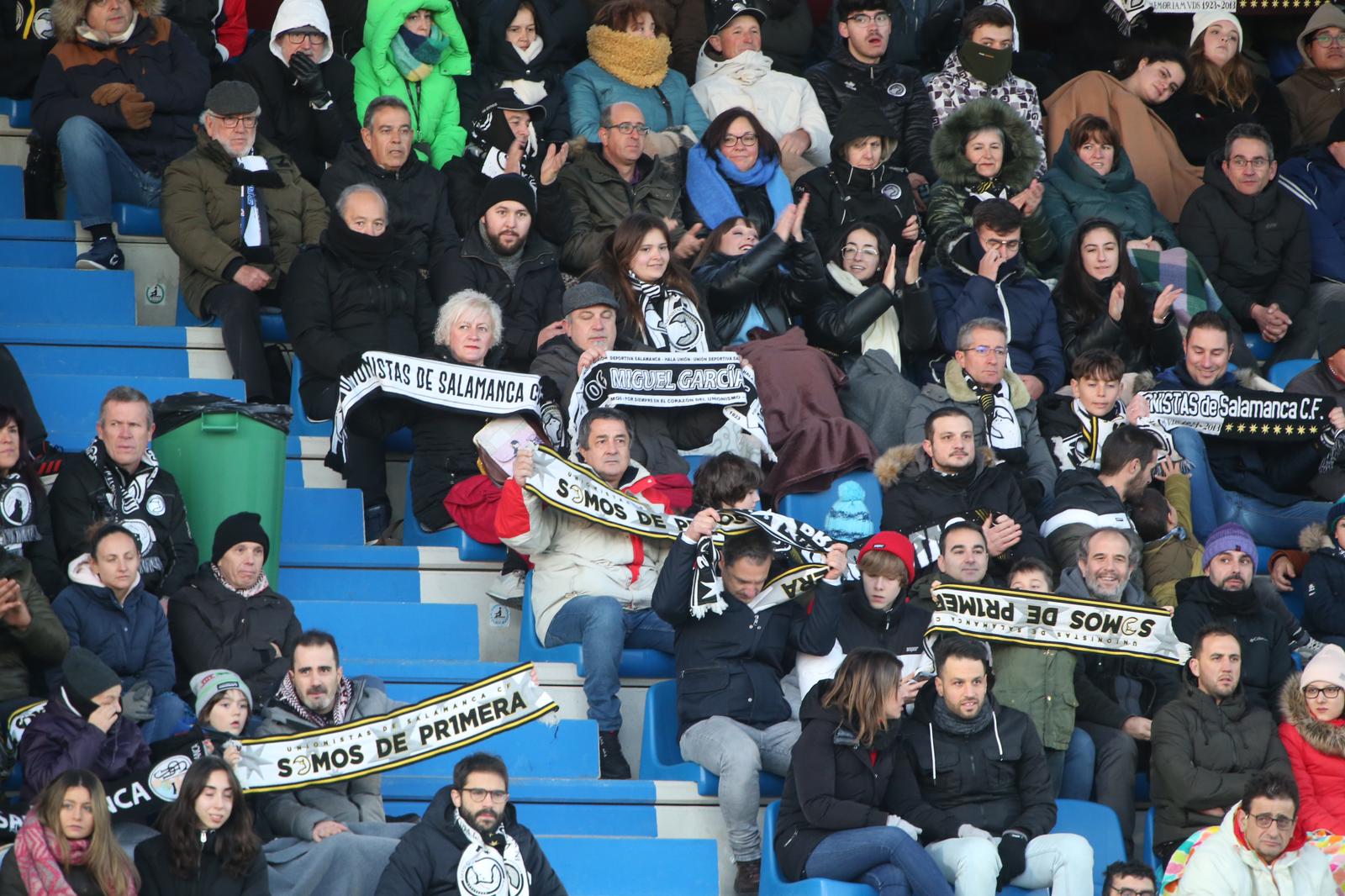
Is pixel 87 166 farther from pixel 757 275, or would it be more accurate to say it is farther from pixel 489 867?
pixel 489 867

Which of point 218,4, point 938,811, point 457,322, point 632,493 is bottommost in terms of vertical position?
point 938,811

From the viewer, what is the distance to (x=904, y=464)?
8.94m

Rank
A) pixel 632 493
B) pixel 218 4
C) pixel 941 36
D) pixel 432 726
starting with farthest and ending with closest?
1. pixel 941 36
2. pixel 218 4
3. pixel 632 493
4. pixel 432 726

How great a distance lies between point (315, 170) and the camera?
1027cm

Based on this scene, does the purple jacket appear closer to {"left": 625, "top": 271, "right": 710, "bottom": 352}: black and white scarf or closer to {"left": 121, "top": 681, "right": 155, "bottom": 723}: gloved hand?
{"left": 121, "top": 681, "right": 155, "bottom": 723}: gloved hand

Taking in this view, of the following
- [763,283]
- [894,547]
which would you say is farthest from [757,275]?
[894,547]

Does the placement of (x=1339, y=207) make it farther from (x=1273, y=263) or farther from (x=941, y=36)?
(x=941, y=36)

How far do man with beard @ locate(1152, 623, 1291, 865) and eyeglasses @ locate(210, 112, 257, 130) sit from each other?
13.8 feet

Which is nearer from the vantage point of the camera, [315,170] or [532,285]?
[532,285]

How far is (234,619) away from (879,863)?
7.24ft

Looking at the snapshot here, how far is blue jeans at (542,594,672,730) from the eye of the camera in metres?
7.94

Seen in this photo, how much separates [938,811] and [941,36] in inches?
219

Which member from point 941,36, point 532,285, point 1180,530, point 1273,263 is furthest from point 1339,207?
point 532,285

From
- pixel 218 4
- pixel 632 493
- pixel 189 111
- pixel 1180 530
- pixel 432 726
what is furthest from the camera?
pixel 218 4
